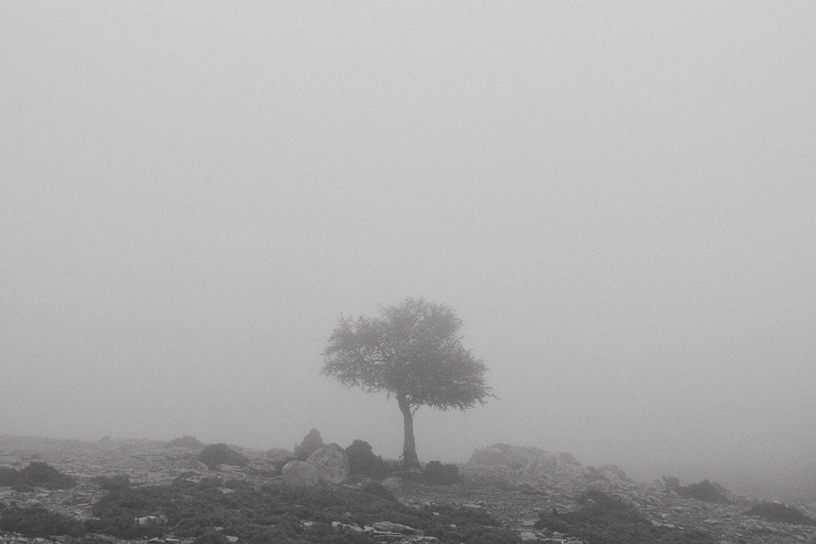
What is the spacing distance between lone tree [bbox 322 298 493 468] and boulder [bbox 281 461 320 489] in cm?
841

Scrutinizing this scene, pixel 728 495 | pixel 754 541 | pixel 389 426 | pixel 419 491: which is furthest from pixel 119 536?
pixel 389 426

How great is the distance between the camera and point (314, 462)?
26766 mm

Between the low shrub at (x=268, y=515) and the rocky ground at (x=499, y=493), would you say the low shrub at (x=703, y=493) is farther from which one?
the low shrub at (x=268, y=515)

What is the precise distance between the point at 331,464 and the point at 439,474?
712 centimetres

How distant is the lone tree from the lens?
107ft

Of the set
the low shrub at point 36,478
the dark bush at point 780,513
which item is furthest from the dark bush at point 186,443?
the dark bush at point 780,513

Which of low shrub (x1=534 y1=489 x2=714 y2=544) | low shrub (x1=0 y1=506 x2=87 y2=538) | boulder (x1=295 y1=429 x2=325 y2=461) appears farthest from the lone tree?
low shrub (x1=0 y1=506 x2=87 y2=538)

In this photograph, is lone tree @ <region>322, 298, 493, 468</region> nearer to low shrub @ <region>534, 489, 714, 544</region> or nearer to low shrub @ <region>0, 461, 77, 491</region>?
low shrub @ <region>534, 489, 714, 544</region>

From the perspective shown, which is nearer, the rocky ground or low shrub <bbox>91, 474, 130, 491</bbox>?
the rocky ground

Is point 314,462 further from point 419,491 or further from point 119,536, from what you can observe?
point 119,536

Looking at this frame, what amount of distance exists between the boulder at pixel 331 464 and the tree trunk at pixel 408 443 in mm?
4868

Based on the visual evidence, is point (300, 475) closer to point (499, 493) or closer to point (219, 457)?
point (219, 457)

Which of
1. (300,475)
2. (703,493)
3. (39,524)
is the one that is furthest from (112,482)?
(703,493)

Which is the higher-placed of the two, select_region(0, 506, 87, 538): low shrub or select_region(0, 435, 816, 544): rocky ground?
select_region(0, 506, 87, 538): low shrub
